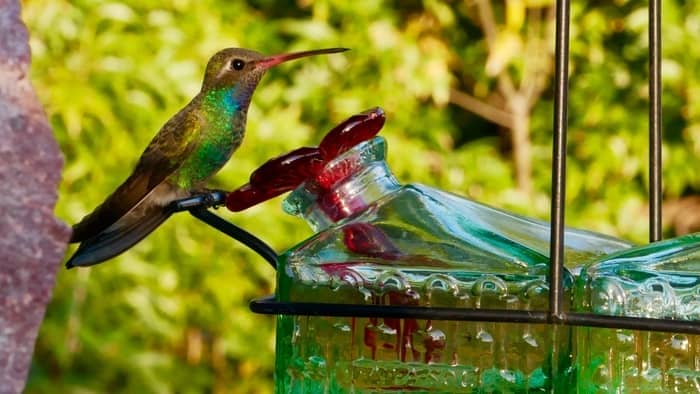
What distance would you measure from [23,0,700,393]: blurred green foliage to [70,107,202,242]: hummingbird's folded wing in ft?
6.22

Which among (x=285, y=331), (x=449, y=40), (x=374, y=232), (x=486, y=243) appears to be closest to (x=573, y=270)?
(x=486, y=243)

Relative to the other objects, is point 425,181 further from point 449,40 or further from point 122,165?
point 122,165

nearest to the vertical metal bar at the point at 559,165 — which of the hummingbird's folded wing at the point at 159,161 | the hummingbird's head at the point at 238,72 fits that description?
the hummingbird's folded wing at the point at 159,161

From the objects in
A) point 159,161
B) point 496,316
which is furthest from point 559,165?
point 159,161

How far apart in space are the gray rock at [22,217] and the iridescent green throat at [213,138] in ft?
3.19

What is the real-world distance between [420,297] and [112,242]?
1.77 feet

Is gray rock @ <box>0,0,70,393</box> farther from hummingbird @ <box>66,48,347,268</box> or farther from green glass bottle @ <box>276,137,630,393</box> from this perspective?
hummingbird @ <box>66,48,347,268</box>

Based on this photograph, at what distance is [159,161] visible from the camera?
Answer: 2.34 m

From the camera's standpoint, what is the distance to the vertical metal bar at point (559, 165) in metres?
1.49

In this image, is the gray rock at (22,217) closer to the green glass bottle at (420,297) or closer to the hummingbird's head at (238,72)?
the green glass bottle at (420,297)

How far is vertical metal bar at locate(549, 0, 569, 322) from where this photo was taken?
149 centimetres

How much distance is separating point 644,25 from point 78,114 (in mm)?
1900

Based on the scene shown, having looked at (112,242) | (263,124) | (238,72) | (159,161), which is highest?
(263,124)

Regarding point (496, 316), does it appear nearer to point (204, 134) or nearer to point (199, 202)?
point (199, 202)
